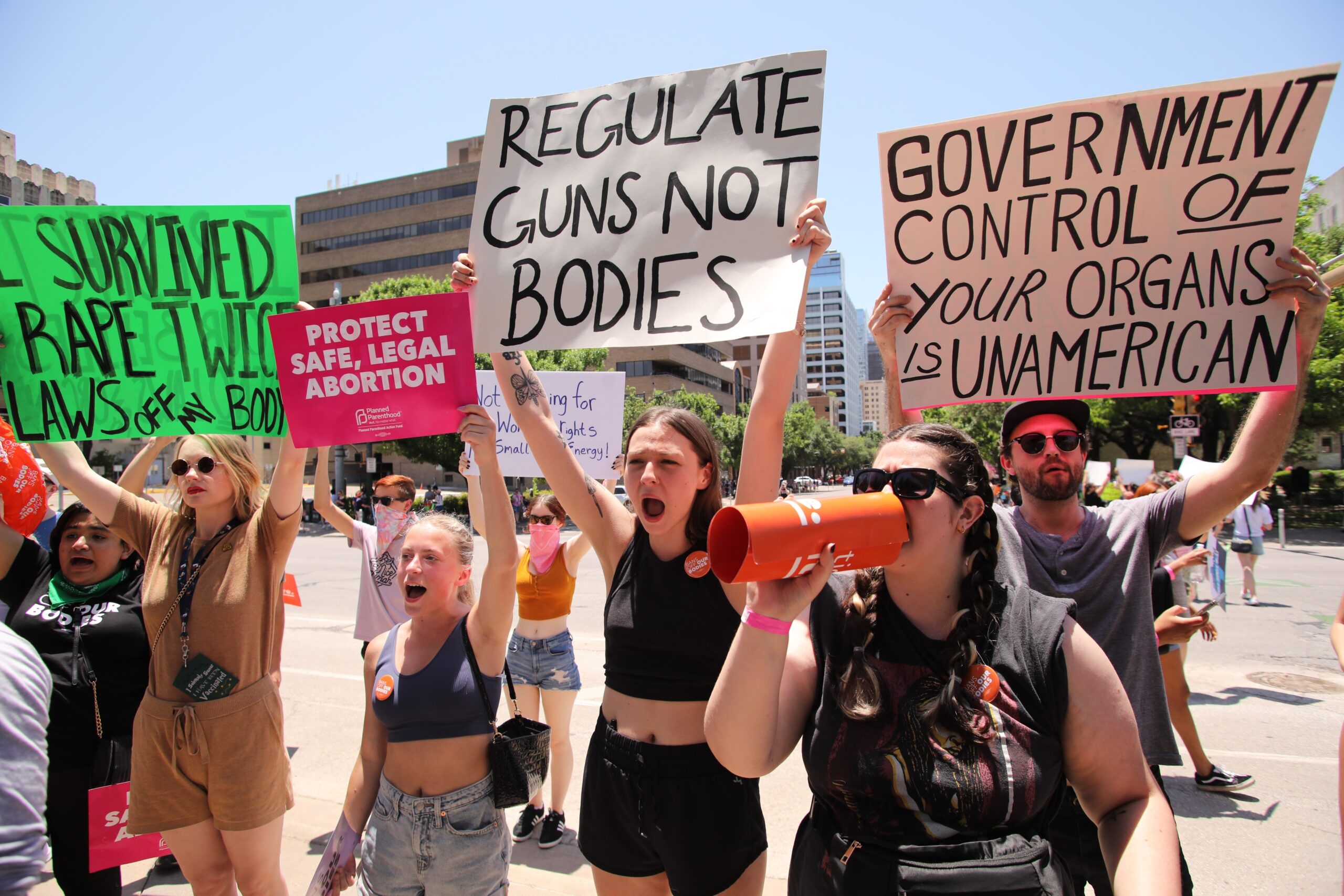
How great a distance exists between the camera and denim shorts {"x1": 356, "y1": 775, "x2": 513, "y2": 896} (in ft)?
8.10

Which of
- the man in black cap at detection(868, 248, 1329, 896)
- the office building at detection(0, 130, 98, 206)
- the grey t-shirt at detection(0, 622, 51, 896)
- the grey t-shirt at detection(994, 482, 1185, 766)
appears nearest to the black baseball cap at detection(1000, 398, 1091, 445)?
the man in black cap at detection(868, 248, 1329, 896)

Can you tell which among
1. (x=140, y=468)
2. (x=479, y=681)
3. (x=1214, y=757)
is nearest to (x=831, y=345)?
(x=1214, y=757)

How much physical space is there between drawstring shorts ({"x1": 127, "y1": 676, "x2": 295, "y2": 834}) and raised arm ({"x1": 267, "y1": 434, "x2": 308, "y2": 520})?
0.72m

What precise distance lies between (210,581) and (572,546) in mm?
2414

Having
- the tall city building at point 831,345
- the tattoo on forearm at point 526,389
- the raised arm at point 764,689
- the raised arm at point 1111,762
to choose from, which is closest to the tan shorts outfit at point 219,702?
the tattoo on forearm at point 526,389

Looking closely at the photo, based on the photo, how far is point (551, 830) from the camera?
13.6 ft

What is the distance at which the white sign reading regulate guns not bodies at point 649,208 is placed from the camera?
99.0 inches

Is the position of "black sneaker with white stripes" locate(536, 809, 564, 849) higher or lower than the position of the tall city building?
lower

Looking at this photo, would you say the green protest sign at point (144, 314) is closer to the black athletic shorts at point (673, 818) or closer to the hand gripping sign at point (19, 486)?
the hand gripping sign at point (19, 486)

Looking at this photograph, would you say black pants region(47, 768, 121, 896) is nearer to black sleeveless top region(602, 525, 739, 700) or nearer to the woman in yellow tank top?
the woman in yellow tank top

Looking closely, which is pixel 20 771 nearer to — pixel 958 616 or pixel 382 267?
pixel 958 616

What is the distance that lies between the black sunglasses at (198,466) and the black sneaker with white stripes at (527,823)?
2.52 m

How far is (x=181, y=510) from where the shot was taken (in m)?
3.13

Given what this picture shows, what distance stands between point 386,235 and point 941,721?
70.7 meters
